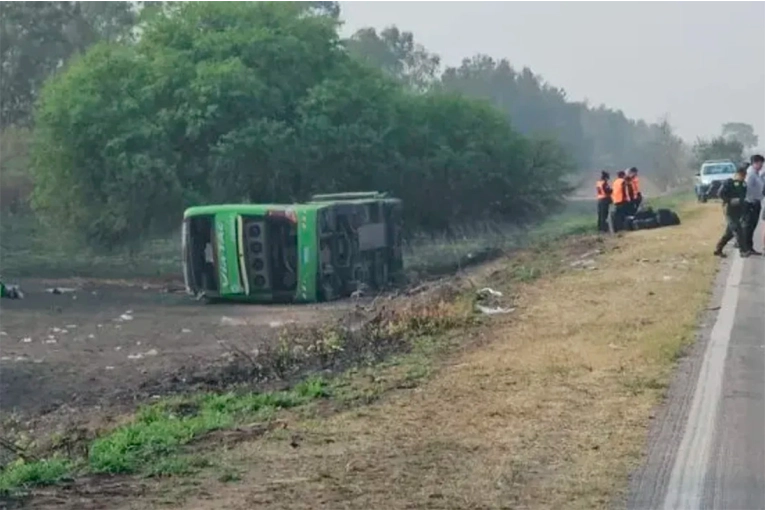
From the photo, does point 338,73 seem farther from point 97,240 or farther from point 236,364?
point 236,364

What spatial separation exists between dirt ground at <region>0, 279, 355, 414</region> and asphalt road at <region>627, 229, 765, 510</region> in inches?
251

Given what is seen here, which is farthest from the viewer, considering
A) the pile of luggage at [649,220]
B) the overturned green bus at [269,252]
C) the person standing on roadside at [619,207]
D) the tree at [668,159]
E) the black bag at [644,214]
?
the tree at [668,159]

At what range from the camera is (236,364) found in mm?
16969

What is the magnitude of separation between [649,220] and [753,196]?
1342cm

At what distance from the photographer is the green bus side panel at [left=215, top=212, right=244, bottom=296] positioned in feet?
102

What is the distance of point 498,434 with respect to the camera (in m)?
10.4

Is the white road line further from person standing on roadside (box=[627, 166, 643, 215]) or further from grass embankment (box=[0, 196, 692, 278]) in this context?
grass embankment (box=[0, 196, 692, 278])

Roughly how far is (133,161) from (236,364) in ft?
77.1

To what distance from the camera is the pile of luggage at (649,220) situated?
38281 mm

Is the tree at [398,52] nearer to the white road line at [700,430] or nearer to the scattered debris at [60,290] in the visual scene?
the scattered debris at [60,290]

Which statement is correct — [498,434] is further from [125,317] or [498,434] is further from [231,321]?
[125,317]

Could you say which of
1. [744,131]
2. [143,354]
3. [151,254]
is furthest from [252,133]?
[744,131]

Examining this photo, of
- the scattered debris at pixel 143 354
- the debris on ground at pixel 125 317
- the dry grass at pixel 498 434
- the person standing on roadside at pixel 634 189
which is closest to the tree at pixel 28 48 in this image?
the person standing on roadside at pixel 634 189

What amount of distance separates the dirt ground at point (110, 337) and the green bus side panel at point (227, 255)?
518mm
